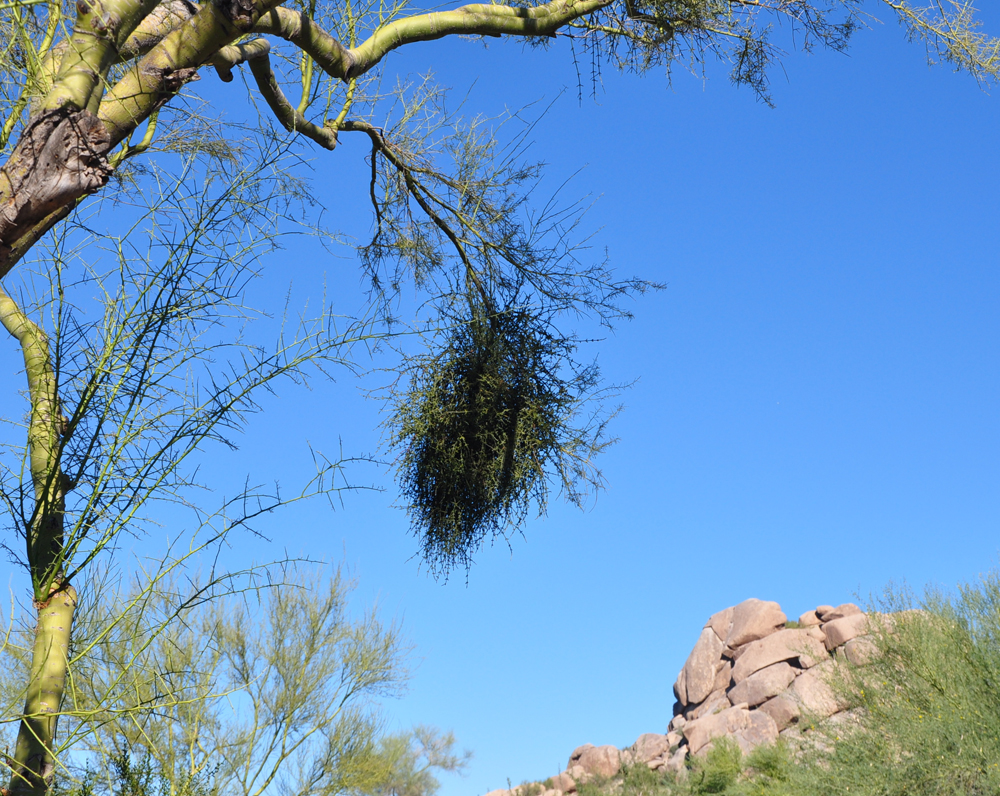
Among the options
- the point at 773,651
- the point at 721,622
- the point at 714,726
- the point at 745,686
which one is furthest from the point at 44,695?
the point at 721,622

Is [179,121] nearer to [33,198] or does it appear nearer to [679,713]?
[33,198]

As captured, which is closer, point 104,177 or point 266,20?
point 104,177

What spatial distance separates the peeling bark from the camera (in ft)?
3.79

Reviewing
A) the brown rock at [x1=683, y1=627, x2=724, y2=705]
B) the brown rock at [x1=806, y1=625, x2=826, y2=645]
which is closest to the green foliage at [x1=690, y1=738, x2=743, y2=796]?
the brown rock at [x1=806, y1=625, x2=826, y2=645]

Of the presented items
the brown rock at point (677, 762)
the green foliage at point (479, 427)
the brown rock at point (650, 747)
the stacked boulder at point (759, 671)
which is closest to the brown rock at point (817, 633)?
the stacked boulder at point (759, 671)

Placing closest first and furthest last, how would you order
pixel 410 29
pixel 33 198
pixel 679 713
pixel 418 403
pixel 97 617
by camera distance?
pixel 33 198, pixel 97 617, pixel 410 29, pixel 418 403, pixel 679 713

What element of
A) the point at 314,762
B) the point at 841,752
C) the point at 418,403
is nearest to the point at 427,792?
the point at 314,762

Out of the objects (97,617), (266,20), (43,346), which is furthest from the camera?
(97,617)

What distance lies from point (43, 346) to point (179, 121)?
147 cm

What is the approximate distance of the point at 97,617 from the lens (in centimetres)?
176

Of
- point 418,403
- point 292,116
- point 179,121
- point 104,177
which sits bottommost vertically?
point 104,177

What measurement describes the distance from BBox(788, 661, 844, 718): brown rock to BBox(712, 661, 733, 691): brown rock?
1.80m

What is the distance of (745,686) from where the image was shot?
989 centimetres

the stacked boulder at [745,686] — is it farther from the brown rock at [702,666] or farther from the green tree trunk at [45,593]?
the green tree trunk at [45,593]
